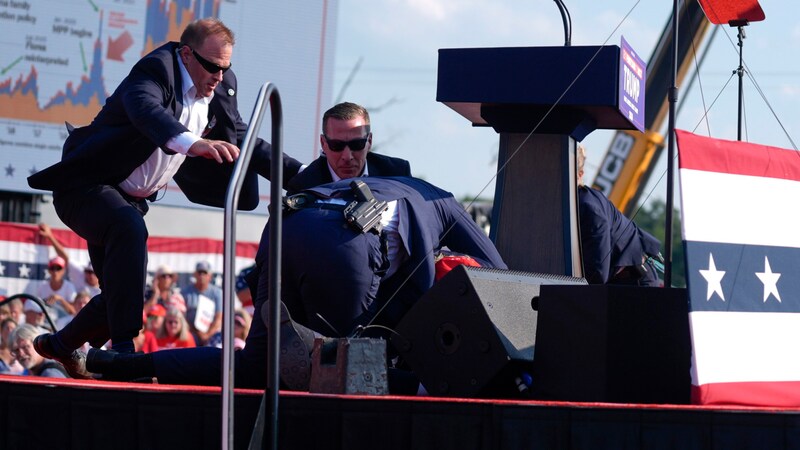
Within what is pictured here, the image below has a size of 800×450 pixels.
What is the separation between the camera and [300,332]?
3701 millimetres

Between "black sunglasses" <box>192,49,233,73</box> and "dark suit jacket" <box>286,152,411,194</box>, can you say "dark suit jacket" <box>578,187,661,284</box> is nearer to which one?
"dark suit jacket" <box>286,152,411,194</box>

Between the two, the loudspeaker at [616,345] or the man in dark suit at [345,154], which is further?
the man in dark suit at [345,154]

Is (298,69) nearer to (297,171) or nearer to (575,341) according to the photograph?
(297,171)

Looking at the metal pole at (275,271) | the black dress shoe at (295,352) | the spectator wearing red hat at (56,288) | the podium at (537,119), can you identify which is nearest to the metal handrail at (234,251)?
the metal pole at (275,271)

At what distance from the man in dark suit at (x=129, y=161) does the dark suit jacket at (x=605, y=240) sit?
1.94 meters

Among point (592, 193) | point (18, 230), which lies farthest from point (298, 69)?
point (592, 193)

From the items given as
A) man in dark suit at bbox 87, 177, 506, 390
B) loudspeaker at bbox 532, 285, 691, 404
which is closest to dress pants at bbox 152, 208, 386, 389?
man in dark suit at bbox 87, 177, 506, 390

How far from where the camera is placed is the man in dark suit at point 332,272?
13.0 feet

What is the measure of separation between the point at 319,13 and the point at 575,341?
10.0 m

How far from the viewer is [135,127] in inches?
176

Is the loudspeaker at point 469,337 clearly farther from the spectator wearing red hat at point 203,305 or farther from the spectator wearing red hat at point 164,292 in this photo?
the spectator wearing red hat at point 203,305

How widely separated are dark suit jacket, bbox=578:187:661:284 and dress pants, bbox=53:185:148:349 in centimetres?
217

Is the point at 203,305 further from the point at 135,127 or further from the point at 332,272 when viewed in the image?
the point at 332,272

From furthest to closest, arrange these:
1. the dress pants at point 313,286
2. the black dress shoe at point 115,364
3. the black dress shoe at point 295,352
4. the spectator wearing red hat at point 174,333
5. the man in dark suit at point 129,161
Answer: the spectator wearing red hat at point 174,333
the man in dark suit at point 129,161
the black dress shoe at point 115,364
the dress pants at point 313,286
the black dress shoe at point 295,352
